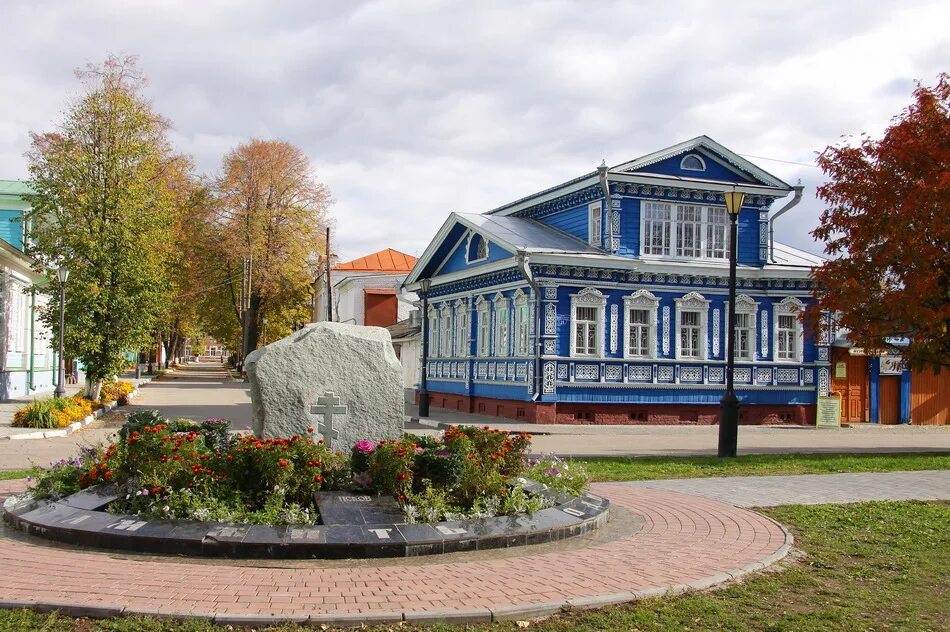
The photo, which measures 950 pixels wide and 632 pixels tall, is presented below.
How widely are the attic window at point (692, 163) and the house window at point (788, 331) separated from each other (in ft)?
16.9

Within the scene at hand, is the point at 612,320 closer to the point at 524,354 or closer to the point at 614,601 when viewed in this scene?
the point at 524,354

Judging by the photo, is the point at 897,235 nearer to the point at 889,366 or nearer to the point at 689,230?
the point at 689,230

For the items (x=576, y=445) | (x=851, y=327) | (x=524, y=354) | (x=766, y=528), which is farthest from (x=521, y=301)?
(x=766, y=528)

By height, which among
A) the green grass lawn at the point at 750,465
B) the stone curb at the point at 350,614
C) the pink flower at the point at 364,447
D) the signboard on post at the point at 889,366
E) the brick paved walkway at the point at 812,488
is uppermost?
the signboard on post at the point at 889,366

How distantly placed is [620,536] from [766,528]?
163cm

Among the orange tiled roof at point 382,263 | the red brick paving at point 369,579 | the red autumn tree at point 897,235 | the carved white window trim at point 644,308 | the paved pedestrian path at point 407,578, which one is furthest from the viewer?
the orange tiled roof at point 382,263

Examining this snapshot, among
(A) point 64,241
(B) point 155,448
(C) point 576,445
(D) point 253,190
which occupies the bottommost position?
(C) point 576,445

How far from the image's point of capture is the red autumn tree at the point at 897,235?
58.2 feet

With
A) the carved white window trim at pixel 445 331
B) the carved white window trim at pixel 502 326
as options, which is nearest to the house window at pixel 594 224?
the carved white window trim at pixel 502 326

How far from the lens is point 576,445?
1923 centimetres

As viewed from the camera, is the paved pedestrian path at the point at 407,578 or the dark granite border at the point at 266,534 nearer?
the paved pedestrian path at the point at 407,578

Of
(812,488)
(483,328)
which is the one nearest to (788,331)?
(483,328)

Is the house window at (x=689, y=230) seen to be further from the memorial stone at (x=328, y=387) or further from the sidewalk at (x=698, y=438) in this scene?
the memorial stone at (x=328, y=387)

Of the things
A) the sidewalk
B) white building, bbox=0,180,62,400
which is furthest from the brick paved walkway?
white building, bbox=0,180,62,400
